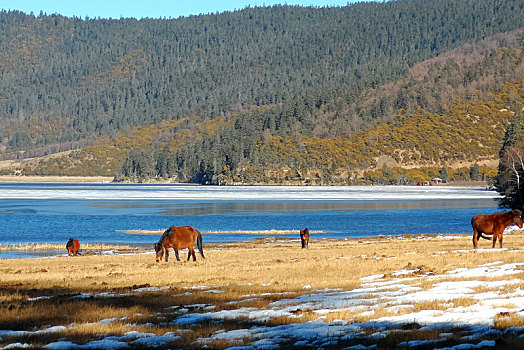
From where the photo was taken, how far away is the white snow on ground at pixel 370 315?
37.6 feet

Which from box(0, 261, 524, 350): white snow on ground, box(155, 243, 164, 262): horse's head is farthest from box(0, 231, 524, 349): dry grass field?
box(155, 243, 164, 262): horse's head

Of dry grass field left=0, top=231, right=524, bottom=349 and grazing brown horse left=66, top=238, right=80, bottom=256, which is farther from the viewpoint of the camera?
grazing brown horse left=66, top=238, right=80, bottom=256

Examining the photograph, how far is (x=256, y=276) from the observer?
21.6 metres

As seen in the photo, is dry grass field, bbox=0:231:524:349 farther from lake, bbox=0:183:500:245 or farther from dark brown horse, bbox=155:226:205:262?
lake, bbox=0:183:500:245

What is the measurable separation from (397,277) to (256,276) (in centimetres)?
449

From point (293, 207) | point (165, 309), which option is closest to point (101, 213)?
point (293, 207)

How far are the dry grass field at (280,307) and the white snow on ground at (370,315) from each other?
0.08 feet

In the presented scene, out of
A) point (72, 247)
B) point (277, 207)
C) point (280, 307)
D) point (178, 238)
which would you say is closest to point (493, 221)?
point (178, 238)

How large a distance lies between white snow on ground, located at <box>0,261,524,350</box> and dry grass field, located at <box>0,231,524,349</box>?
2 centimetres

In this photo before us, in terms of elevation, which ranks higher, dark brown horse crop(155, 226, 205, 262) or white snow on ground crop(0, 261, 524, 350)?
dark brown horse crop(155, 226, 205, 262)

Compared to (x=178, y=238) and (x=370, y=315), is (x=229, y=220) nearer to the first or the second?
(x=178, y=238)

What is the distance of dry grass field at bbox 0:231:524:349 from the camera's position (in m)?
11.6

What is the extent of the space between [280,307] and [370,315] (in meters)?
2.31

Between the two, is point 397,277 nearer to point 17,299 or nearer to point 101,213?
point 17,299
